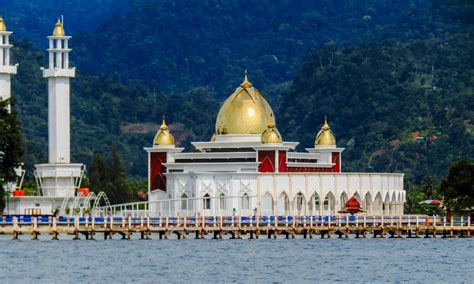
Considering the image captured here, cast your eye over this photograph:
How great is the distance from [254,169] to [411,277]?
4750 cm

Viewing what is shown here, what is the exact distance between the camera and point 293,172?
130375 millimetres

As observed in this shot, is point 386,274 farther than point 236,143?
No

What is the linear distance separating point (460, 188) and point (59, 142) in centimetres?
2964

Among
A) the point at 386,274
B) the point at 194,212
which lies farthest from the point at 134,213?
the point at 386,274

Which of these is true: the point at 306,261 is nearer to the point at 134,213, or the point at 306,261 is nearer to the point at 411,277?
the point at 411,277

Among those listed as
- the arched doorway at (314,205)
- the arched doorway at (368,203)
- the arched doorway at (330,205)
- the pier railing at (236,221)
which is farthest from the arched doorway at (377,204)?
the pier railing at (236,221)

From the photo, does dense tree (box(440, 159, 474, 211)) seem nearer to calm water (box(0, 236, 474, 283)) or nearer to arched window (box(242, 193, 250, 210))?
calm water (box(0, 236, 474, 283))

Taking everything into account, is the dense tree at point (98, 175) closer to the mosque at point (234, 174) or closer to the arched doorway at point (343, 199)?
the mosque at point (234, 174)

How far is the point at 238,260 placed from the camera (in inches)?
3720

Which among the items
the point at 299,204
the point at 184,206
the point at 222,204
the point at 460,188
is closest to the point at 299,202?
the point at 299,204

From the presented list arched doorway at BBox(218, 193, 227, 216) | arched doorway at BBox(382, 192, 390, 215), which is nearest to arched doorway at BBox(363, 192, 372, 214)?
arched doorway at BBox(382, 192, 390, 215)

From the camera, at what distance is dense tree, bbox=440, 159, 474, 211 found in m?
125

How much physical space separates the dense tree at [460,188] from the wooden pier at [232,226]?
589 cm

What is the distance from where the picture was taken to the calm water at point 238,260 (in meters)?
83.9
